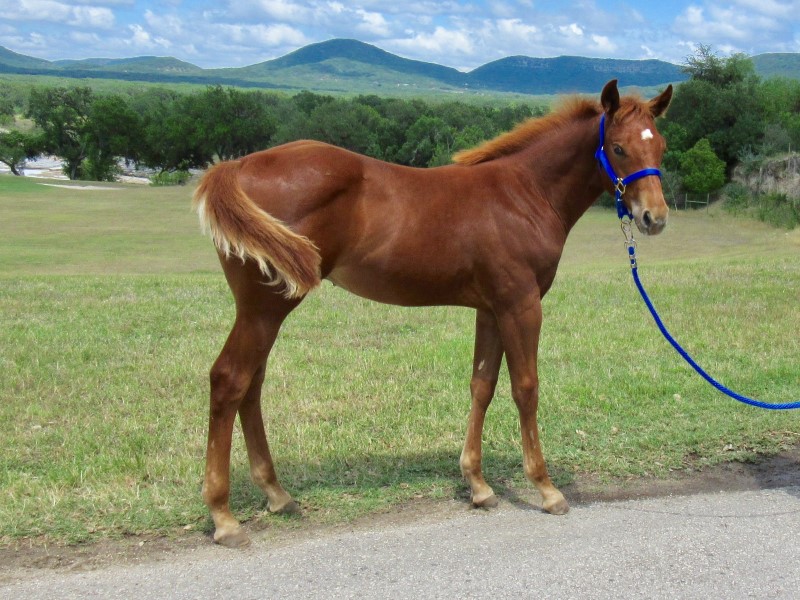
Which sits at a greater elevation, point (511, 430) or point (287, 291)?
point (287, 291)

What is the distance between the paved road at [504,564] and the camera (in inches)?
131

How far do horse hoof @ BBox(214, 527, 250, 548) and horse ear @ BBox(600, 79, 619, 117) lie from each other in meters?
3.06

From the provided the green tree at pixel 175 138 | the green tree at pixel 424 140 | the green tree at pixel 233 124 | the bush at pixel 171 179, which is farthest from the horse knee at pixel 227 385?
the green tree at pixel 175 138

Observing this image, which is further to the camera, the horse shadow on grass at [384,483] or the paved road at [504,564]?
the horse shadow on grass at [384,483]

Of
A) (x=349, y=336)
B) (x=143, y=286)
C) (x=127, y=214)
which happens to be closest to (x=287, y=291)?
(x=349, y=336)

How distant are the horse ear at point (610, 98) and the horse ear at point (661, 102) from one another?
230 millimetres

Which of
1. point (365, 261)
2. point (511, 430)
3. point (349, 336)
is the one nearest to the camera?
point (365, 261)

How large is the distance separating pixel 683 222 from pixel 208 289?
32.0 metres

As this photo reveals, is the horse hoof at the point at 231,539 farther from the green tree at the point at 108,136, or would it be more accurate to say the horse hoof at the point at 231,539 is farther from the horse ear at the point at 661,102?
the green tree at the point at 108,136

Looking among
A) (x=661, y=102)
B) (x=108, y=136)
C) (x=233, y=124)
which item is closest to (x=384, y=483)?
(x=661, y=102)

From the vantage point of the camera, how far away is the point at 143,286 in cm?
1248

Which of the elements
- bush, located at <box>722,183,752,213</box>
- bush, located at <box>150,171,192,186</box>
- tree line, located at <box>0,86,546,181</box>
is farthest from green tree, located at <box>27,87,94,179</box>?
bush, located at <box>722,183,752,213</box>

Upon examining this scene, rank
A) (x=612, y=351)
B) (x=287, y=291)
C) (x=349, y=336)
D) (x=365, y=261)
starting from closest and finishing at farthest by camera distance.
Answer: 1. (x=287, y=291)
2. (x=365, y=261)
3. (x=612, y=351)
4. (x=349, y=336)

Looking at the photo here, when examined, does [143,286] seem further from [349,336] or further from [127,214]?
[127,214]
